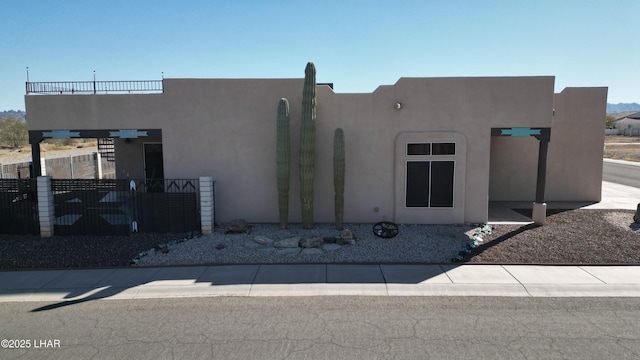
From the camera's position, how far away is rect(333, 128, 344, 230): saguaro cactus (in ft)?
41.6

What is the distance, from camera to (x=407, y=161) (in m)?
13.8

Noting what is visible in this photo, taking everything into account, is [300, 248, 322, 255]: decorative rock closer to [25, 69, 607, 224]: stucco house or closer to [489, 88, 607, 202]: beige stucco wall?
[25, 69, 607, 224]: stucco house

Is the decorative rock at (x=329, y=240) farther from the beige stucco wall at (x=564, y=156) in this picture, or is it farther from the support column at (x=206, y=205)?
the beige stucco wall at (x=564, y=156)

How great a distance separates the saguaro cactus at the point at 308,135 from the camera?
12781 mm

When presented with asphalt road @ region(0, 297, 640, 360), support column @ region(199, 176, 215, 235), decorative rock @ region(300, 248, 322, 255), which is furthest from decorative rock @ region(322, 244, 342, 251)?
support column @ region(199, 176, 215, 235)

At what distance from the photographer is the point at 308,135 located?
12.9 metres

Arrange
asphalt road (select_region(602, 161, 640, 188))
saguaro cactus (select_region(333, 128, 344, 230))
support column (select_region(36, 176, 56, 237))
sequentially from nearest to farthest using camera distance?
support column (select_region(36, 176, 56, 237)) → saguaro cactus (select_region(333, 128, 344, 230)) → asphalt road (select_region(602, 161, 640, 188))

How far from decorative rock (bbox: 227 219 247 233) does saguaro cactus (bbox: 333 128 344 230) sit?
2.88 m

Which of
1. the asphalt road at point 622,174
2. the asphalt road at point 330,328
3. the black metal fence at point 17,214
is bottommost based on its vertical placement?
the asphalt road at point 330,328

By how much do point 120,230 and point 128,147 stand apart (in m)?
5.72

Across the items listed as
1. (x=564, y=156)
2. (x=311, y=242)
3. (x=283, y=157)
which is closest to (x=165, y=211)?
(x=283, y=157)

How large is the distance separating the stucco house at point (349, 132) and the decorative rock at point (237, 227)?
44.2 inches

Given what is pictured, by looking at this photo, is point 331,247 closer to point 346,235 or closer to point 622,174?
point 346,235

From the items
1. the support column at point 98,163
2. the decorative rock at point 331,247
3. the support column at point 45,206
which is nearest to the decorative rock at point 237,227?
the decorative rock at point 331,247
